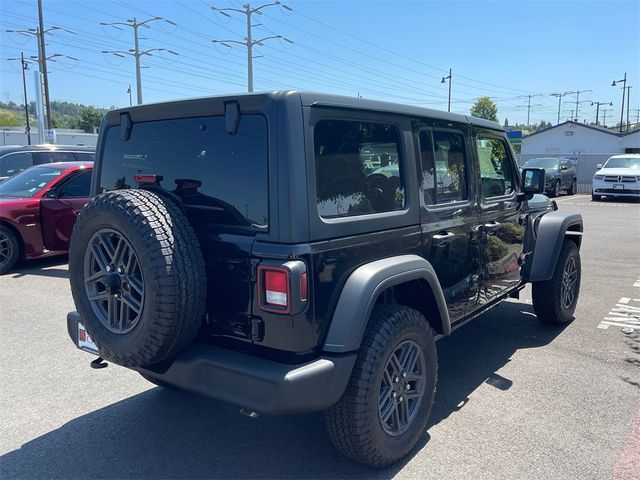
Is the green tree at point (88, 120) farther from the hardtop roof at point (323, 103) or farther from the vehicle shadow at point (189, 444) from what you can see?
the hardtop roof at point (323, 103)

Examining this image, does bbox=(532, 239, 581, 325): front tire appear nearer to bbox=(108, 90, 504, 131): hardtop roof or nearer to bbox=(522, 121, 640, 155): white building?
bbox=(108, 90, 504, 131): hardtop roof

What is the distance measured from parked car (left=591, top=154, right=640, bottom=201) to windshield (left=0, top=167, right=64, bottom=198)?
60.9 ft

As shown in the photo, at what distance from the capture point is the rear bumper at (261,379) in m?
2.39

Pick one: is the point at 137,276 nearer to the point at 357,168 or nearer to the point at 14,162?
the point at 357,168

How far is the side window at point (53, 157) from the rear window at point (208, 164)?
862 centimetres

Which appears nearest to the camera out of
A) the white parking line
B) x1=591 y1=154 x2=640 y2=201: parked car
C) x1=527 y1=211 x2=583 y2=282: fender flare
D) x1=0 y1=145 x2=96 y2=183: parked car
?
x1=527 y1=211 x2=583 y2=282: fender flare

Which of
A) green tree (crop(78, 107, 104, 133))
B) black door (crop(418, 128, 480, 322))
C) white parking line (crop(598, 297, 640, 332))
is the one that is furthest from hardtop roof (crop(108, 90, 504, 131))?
green tree (crop(78, 107, 104, 133))

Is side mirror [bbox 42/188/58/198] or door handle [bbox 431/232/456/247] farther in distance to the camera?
side mirror [bbox 42/188/58/198]

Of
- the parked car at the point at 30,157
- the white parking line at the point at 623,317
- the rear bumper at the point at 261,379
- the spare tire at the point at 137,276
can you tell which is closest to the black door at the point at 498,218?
the white parking line at the point at 623,317

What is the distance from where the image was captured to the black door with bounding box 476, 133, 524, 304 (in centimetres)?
410

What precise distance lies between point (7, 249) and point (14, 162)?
4.52 m

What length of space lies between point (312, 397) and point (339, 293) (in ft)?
1.68

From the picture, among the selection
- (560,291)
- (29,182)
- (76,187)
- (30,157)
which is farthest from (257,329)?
(30,157)

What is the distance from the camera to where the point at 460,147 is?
388 cm
